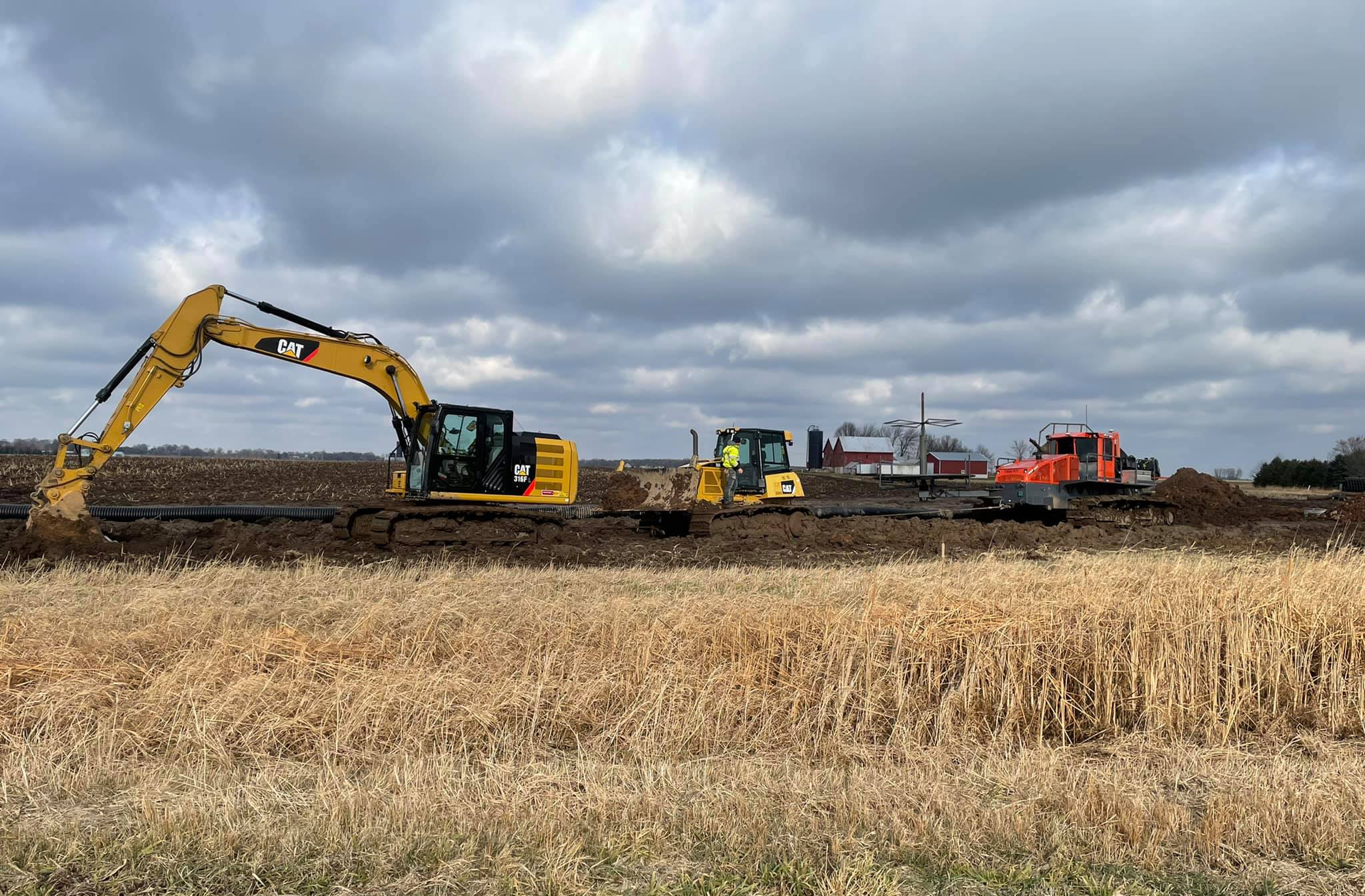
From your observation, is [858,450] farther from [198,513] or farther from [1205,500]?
[198,513]

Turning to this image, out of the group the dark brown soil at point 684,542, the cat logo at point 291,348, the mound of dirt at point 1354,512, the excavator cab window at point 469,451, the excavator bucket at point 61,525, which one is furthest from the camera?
the mound of dirt at point 1354,512

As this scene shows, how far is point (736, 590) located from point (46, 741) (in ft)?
22.8

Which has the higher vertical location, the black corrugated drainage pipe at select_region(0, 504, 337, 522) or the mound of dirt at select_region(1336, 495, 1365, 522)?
the mound of dirt at select_region(1336, 495, 1365, 522)

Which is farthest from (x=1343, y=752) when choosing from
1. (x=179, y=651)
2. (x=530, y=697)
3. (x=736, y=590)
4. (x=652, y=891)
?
(x=179, y=651)

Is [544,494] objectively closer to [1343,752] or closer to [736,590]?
[736,590]

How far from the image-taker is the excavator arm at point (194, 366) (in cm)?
1492

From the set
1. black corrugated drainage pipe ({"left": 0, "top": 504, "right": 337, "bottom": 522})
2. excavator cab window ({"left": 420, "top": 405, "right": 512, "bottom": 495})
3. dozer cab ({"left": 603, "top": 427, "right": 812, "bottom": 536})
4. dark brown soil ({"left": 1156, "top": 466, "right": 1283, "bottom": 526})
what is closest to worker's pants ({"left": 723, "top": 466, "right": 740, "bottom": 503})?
dozer cab ({"left": 603, "top": 427, "right": 812, "bottom": 536})

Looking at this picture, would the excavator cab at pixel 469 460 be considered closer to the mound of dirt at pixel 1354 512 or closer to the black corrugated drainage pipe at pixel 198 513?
the black corrugated drainage pipe at pixel 198 513

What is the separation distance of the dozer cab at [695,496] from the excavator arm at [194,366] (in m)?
5.67

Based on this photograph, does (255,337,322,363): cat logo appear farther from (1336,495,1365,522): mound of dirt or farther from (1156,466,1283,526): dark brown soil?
(1336,495,1365,522): mound of dirt

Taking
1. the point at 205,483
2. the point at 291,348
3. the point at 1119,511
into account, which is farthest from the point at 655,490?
the point at 205,483

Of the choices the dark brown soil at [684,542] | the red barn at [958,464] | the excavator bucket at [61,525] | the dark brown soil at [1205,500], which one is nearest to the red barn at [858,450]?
the red barn at [958,464]

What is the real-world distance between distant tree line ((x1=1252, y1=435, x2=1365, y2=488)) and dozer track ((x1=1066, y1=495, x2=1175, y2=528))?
4044 cm

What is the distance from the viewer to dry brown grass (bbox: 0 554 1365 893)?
419cm
